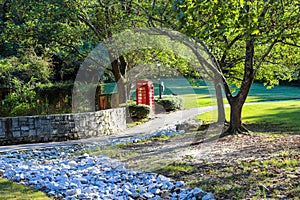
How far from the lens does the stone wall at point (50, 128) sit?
968 centimetres

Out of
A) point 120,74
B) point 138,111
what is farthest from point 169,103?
point 120,74

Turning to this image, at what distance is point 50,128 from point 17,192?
500 centimetres

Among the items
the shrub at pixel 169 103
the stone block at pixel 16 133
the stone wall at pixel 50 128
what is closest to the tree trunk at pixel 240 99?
the stone wall at pixel 50 128

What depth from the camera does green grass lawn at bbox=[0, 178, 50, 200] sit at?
4810 millimetres

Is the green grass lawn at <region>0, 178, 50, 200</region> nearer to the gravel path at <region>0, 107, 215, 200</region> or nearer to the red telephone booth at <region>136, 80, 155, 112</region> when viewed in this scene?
the gravel path at <region>0, 107, 215, 200</region>

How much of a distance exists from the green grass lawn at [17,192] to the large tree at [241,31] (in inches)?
120

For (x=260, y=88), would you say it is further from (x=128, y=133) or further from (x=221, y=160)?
(x=221, y=160)

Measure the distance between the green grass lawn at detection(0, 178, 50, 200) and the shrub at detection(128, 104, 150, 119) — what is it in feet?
29.5

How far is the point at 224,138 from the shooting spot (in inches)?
356

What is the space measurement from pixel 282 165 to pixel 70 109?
7.49 metres

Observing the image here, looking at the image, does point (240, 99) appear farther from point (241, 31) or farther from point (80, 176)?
point (80, 176)

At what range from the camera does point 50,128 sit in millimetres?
9969

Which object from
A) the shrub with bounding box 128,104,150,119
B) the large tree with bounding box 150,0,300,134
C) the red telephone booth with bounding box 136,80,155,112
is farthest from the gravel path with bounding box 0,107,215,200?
the red telephone booth with bounding box 136,80,155,112

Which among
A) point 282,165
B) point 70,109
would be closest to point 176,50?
point 70,109
